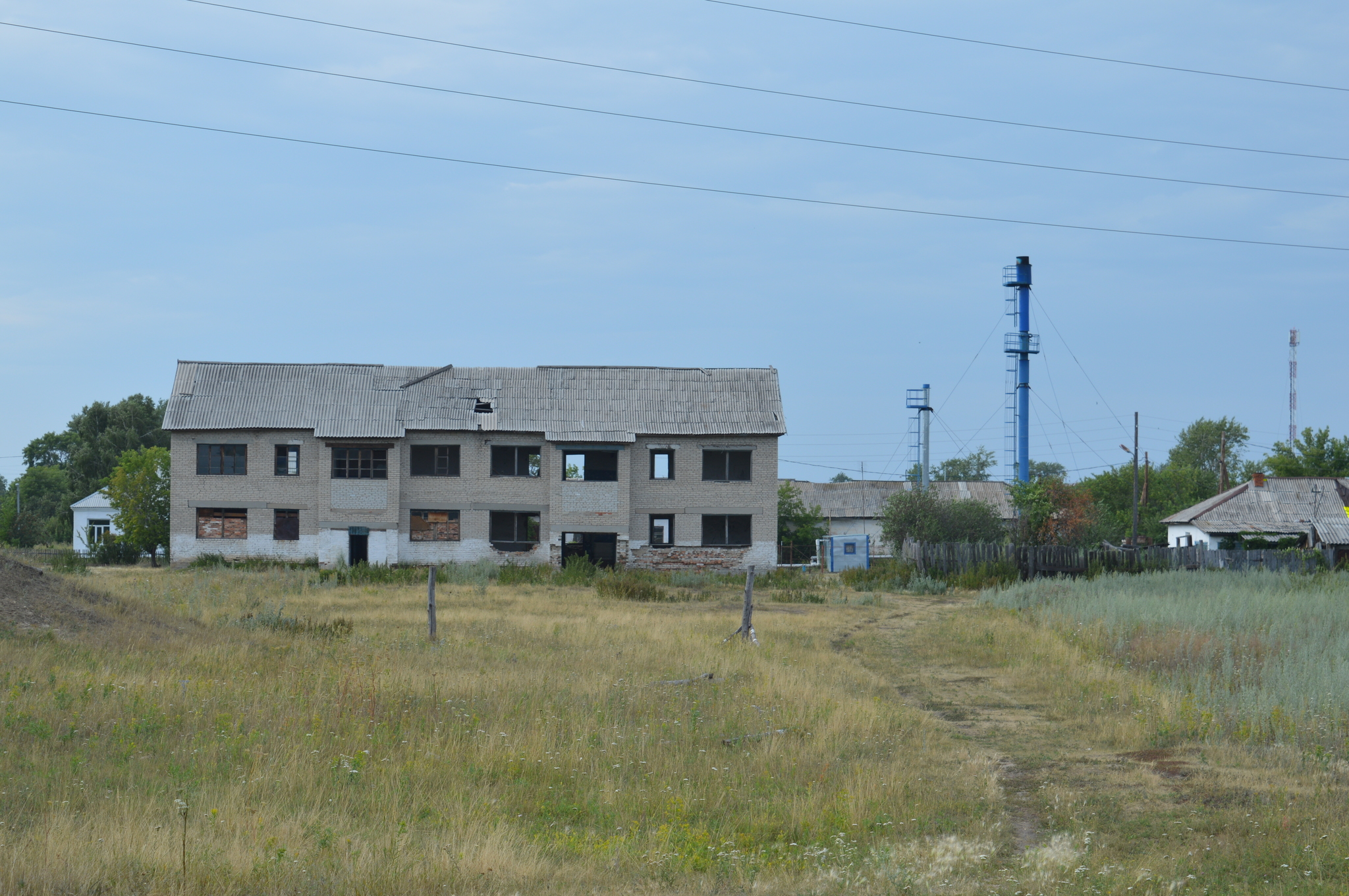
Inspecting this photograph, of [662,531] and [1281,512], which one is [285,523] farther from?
[1281,512]

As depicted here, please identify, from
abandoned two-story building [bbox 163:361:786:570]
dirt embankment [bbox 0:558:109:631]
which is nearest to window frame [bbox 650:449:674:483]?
abandoned two-story building [bbox 163:361:786:570]

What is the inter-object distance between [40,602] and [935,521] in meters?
37.4

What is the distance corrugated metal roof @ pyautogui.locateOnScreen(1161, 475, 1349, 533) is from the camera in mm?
49312

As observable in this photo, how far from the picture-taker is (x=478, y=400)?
141ft

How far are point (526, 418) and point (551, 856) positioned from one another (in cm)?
3596

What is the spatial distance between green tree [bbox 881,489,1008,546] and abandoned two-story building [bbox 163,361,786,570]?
8.06m

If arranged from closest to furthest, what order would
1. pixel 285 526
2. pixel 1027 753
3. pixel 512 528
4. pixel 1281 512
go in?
pixel 1027 753
pixel 285 526
pixel 512 528
pixel 1281 512

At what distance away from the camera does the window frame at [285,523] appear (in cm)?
4216

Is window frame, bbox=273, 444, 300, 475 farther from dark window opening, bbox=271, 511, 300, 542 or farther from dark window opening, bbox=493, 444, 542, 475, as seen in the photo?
dark window opening, bbox=493, 444, 542, 475

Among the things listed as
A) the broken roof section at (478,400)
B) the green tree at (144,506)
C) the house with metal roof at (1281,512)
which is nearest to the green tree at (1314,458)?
the house with metal roof at (1281,512)

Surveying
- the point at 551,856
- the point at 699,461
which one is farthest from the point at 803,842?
the point at 699,461

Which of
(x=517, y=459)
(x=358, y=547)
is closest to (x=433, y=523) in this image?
(x=358, y=547)

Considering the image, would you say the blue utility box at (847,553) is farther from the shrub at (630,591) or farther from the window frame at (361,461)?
the window frame at (361,461)

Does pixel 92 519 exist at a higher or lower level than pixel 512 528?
lower
